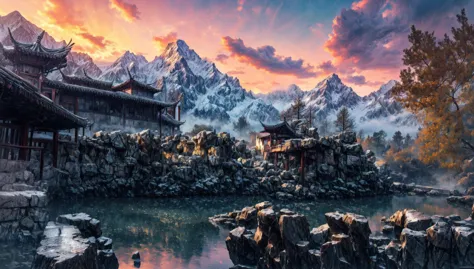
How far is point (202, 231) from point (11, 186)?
8.92m

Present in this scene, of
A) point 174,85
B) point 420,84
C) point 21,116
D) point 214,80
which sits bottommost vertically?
point 21,116

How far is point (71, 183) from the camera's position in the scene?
25.5 m

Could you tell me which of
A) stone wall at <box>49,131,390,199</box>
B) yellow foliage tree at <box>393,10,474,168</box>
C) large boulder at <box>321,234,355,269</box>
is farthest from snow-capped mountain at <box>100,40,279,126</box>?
large boulder at <box>321,234,355,269</box>

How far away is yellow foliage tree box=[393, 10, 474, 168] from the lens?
1603cm

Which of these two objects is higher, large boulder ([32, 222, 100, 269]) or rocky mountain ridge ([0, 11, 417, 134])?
rocky mountain ridge ([0, 11, 417, 134])

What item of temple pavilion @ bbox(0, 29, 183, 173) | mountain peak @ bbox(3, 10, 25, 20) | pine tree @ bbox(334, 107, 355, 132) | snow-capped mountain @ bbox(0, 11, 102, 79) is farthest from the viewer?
mountain peak @ bbox(3, 10, 25, 20)

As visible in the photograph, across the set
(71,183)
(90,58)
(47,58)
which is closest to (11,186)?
(71,183)

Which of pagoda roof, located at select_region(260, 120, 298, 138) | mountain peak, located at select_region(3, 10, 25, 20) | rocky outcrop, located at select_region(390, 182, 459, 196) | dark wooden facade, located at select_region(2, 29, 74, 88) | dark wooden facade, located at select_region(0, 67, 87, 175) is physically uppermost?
mountain peak, located at select_region(3, 10, 25, 20)

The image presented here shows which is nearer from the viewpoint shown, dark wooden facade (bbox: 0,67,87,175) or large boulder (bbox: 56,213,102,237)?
large boulder (bbox: 56,213,102,237)

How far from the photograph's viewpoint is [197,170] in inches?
1276

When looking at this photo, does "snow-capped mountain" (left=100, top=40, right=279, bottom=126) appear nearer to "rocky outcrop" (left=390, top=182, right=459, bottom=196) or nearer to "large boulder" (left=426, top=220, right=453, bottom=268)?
"rocky outcrop" (left=390, top=182, right=459, bottom=196)

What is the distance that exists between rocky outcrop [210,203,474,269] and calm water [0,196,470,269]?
1993mm

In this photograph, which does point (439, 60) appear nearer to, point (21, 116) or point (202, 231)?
point (202, 231)

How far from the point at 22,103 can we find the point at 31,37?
4943 inches
